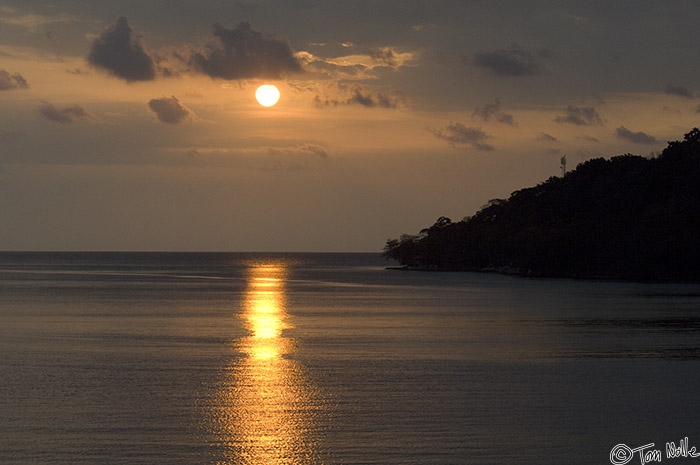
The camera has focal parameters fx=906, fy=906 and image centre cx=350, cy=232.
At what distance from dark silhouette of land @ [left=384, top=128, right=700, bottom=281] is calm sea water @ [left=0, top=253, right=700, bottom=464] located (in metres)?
72.5

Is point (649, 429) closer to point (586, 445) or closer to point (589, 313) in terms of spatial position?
point (586, 445)

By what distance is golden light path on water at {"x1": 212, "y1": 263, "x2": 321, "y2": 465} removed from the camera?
18156mm

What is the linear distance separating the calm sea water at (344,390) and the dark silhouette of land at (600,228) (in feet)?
238

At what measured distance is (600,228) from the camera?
142250 millimetres

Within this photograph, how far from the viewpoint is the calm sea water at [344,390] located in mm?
18672

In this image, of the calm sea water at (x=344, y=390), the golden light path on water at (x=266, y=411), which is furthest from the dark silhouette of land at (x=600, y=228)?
the golden light path on water at (x=266, y=411)

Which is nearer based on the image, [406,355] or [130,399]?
[130,399]

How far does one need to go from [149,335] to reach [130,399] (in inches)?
775

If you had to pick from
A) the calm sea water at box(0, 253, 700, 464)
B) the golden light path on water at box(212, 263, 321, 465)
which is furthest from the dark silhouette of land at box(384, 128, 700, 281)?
the golden light path on water at box(212, 263, 321, 465)

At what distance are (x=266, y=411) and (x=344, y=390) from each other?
13.0 ft

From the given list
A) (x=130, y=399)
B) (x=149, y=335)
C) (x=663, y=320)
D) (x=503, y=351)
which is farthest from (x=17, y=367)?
(x=663, y=320)

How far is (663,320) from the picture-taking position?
5294 cm

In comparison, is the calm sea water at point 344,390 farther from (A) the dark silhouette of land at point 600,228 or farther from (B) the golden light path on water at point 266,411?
(A) the dark silhouette of land at point 600,228

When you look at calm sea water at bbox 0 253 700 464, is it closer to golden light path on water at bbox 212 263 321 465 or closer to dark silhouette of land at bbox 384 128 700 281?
golden light path on water at bbox 212 263 321 465
